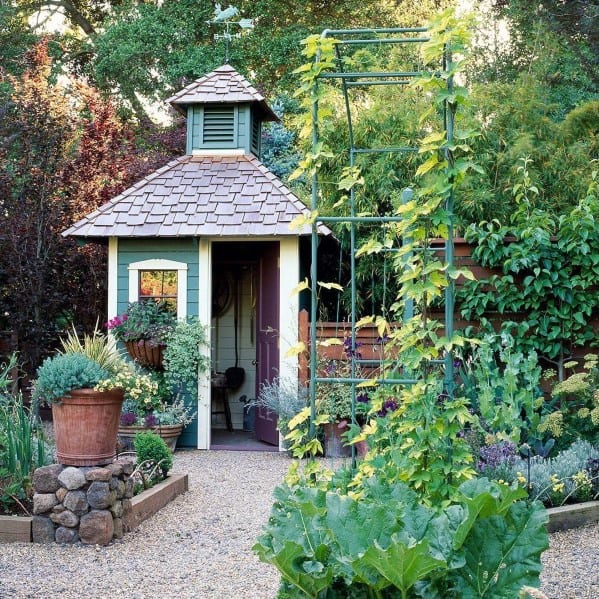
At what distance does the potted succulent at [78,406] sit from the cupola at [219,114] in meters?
5.15

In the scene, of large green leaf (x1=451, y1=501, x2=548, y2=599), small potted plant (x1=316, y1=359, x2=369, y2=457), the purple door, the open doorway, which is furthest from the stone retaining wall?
the open doorway

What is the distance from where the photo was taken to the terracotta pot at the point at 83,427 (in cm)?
514

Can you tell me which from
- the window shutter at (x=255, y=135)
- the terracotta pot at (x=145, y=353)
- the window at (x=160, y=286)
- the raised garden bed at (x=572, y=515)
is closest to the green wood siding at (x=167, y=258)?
the window at (x=160, y=286)

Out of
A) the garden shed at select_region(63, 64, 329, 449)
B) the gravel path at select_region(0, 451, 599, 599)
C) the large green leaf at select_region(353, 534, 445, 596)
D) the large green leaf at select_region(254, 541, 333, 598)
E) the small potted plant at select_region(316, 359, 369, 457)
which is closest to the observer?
the large green leaf at select_region(353, 534, 445, 596)

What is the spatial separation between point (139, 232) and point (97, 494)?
4333 mm

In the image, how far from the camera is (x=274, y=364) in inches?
365

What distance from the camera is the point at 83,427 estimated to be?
5.15 metres

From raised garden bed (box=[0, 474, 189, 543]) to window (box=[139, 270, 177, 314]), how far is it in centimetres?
280

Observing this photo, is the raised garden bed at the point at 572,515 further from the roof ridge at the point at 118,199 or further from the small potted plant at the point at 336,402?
the roof ridge at the point at 118,199

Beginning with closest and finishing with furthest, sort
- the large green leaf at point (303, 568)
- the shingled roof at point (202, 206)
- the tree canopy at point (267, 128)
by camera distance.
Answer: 1. the large green leaf at point (303, 568)
2. the shingled roof at point (202, 206)
3. the tree canopy at point (267, 128)

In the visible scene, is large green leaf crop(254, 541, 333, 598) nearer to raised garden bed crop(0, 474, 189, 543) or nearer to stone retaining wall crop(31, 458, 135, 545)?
stone retaining wall crop(31, 458, 135, 545)

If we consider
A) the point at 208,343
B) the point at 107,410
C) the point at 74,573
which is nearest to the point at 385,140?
the point at 208,343

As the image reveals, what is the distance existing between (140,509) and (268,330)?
11.9ft

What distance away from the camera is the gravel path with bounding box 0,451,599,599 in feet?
13.7
